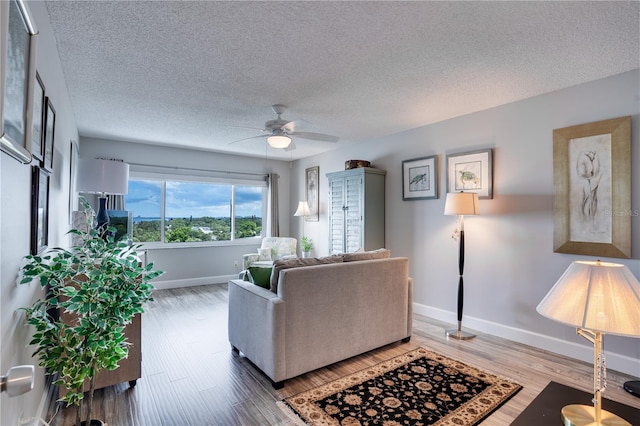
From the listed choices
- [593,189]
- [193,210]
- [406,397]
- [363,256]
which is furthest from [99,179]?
[593,189]

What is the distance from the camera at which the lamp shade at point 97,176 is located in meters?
2.96

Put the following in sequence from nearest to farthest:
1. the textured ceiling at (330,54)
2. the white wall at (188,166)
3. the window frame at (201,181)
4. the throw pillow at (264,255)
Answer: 1. the textured ceiling at (330,54)
2. the white wall at (188,166)
3. the window frame at (201,181)
4. the throw pillow at (264,255)

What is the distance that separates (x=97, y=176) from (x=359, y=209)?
10.4ft

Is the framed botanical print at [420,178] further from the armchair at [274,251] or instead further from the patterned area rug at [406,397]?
the armchair at [274,251]

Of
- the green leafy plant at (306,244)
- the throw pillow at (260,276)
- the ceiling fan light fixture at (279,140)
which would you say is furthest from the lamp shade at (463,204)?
the green leafy plant at (306,244)

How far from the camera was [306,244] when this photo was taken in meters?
6.21

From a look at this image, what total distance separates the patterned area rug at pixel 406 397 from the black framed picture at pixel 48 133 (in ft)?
7.34

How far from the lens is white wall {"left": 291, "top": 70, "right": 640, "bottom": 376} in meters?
2.77

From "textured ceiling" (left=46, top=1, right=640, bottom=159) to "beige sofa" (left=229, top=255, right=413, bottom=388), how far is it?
5.46 ft

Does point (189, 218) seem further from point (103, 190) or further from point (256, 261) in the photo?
point (103, 190)

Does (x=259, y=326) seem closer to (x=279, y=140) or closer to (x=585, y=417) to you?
(x=279, y=140)

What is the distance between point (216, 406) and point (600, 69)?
3974 millimetres

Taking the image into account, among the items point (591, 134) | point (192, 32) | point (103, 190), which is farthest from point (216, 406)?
point (591, 134)

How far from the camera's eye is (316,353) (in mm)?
2609
